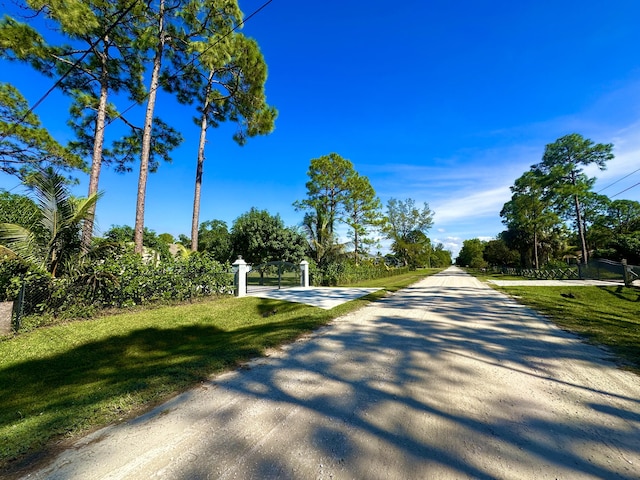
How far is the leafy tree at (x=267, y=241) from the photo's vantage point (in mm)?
18938

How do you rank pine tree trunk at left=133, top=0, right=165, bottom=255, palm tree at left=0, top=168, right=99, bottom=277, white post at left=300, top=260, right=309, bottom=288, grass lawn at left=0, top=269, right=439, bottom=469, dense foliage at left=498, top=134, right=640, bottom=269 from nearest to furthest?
1. grass lawn at left=0, top=269, right=439, bottom=469
2. palm tree at left=0, top=168, right=99, bottom=277
3. pine tree trunk at left=133, top=0, right=165, bottom=255
4. white post at left=300, top=260, right=309, bottom=288
5. dense foliage at left=498, top=134, right=640, bottom=269

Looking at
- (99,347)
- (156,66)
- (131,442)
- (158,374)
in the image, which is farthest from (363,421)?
(156,66)

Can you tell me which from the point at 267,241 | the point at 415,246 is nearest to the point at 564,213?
the point at 415,246

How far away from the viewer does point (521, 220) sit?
2716 centimetres

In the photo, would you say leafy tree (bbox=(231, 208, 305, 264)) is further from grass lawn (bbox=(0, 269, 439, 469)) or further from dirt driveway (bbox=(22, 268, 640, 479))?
dirt driveway (bbox=(22, 268, 640, 479))

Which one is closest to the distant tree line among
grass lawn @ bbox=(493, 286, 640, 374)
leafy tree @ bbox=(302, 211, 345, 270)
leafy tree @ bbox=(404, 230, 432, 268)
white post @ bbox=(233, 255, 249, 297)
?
leafy tree @ bbox=(404, 230, 432, 268)

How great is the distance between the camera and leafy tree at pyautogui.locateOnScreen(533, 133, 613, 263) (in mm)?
22953

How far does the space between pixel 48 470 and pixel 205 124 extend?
1355cm

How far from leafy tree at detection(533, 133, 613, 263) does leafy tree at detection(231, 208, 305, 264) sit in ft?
76.0

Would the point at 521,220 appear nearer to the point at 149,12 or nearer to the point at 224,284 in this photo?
the point at 224,284

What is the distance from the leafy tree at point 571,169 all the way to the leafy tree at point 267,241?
→ 23171 millimetres

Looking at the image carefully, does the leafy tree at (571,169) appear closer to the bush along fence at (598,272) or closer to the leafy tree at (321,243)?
the bush along fence at (598,272)

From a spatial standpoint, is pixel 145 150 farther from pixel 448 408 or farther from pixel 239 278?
pixel 448 408

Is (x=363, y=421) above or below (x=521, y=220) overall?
below
